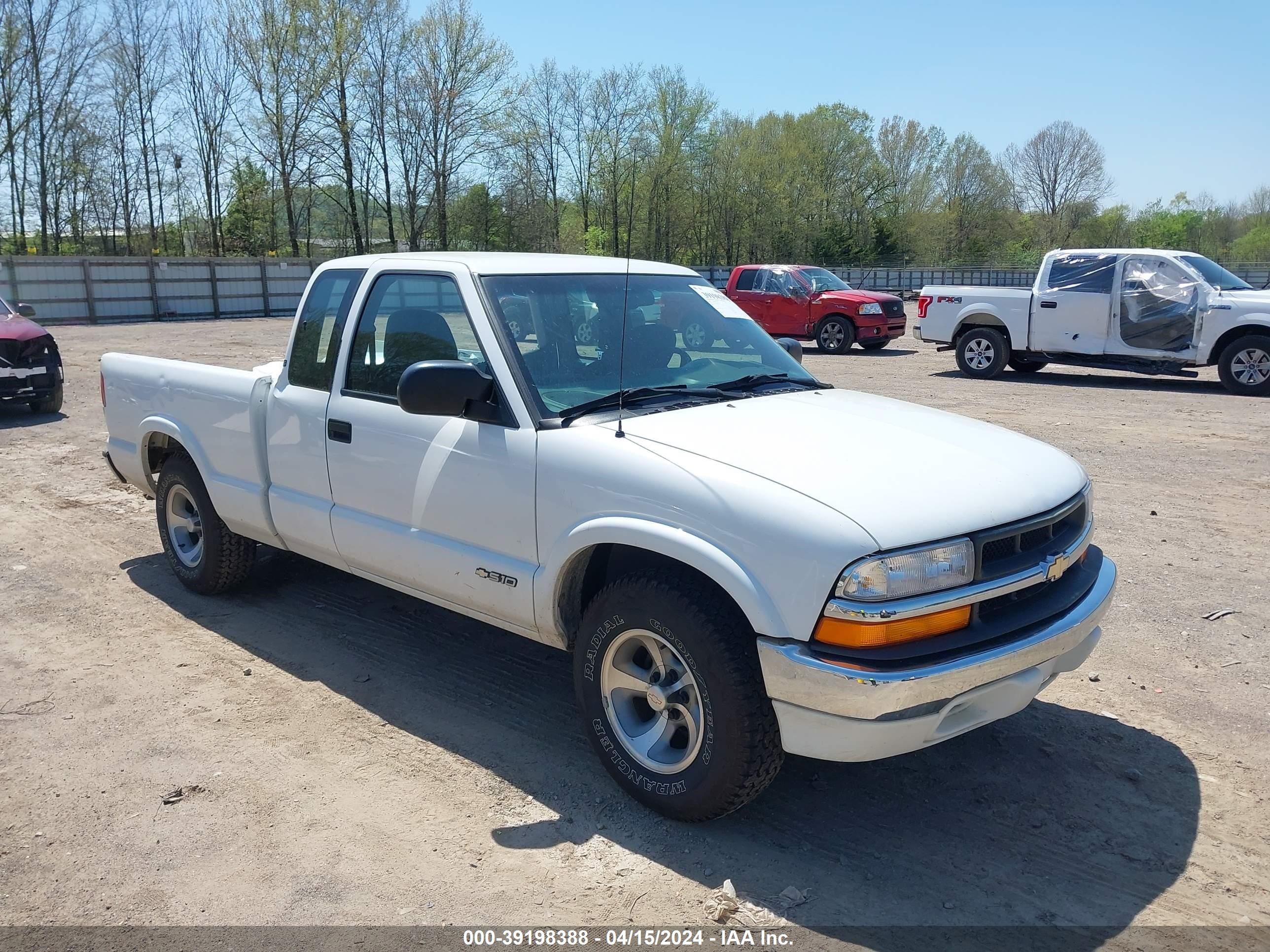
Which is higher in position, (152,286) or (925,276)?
(925,276)

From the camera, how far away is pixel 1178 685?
4520 mm

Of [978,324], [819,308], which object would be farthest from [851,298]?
[978,324]

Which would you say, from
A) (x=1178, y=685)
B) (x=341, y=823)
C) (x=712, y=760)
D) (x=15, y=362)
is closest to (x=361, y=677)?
(x=341, y=823)

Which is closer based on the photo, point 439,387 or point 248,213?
point 439,387

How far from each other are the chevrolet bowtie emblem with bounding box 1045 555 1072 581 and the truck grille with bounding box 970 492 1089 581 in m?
Answer: 0.02

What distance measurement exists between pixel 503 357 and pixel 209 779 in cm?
200

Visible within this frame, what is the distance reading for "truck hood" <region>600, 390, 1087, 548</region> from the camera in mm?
3016

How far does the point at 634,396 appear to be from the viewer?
12.8ft

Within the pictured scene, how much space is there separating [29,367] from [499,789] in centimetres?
A: 1152

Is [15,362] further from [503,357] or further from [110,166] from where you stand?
[110,166]

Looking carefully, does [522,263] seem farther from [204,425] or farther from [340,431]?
[204,425]

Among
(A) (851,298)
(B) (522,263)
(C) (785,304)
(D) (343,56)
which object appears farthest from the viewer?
(D) (343,56)

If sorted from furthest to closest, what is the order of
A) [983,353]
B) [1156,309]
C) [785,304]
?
[785,304]
[983,353]
[1156,309]

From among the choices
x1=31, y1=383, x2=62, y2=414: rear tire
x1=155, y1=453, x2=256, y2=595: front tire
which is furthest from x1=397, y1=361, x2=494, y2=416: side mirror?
x1=31, y1=383, x2=62, y2=414: rear tire
